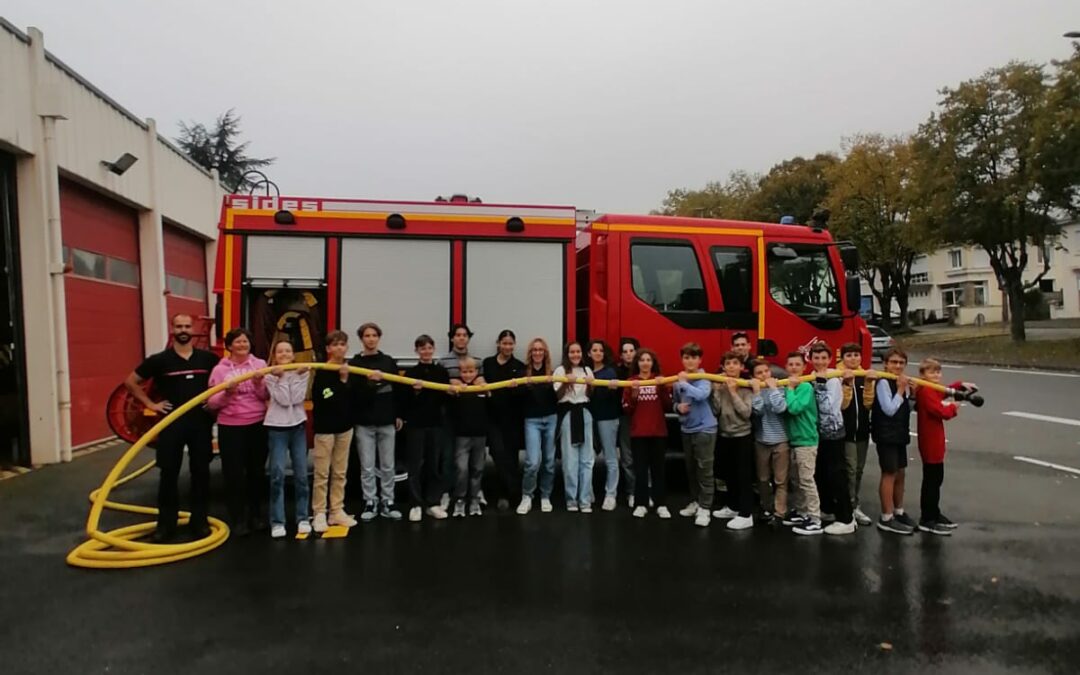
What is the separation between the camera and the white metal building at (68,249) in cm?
920

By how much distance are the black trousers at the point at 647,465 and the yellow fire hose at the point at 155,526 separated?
1.98 feet

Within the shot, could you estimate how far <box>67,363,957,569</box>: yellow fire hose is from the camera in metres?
5.34

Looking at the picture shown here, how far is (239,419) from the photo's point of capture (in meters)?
5.82

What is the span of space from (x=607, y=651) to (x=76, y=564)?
4.12m

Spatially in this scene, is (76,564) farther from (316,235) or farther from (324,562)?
(316,235)

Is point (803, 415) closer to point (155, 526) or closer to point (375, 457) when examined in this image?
point (375, 457)

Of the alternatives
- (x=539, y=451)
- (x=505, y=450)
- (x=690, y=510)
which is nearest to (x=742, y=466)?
(x=690, y=510)

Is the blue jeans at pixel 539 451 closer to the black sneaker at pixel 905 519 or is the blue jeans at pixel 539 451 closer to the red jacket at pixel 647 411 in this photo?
the red jacket at pixel 647 411

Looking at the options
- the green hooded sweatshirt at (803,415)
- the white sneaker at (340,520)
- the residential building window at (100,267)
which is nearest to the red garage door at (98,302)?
the residential building window at (100,267)

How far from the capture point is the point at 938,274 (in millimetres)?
62656

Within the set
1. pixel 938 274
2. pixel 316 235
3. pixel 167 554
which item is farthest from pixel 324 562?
pixel 938 274

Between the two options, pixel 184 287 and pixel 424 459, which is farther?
pixel 184 287

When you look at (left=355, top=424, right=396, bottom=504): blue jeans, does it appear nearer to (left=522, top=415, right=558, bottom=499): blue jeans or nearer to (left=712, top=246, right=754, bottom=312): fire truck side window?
(left=522, top=415, right=558, bottom=499): blue jeans

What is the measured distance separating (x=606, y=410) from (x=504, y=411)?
0.95 m
